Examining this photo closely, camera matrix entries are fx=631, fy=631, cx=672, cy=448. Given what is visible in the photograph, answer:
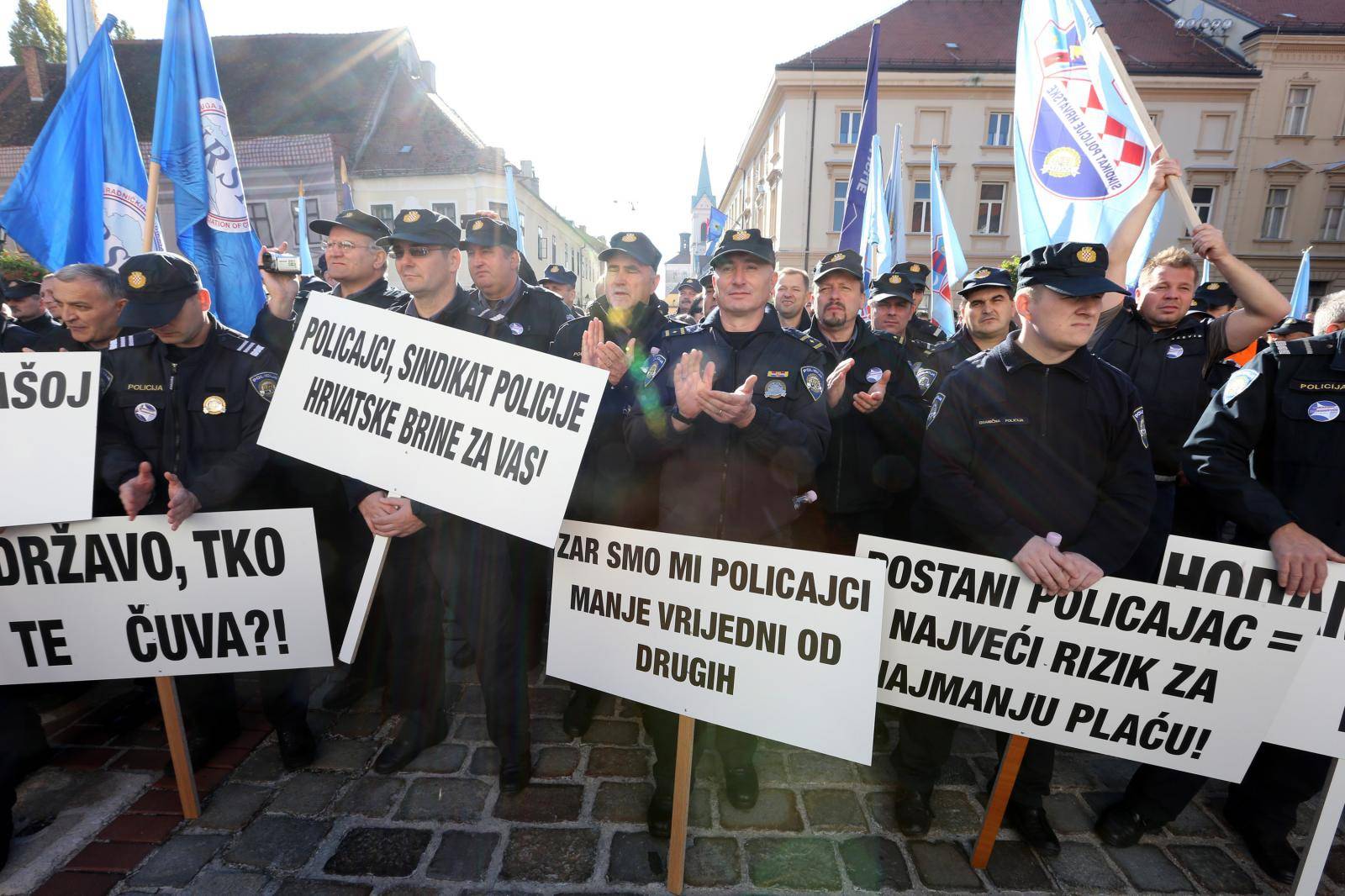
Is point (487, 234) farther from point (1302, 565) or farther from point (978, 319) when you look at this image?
point (1302, 565)

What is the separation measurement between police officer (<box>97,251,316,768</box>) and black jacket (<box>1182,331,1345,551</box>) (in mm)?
4139

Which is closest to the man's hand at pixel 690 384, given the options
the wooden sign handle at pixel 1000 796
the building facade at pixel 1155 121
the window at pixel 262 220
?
the wooden sign handle at pixel 1000 796

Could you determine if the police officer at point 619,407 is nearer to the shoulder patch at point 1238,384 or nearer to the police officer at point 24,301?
the shoulder patch at point 1238,384

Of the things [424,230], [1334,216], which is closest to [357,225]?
[424,230]

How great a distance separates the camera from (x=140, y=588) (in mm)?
2654

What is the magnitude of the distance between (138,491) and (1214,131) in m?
40.0

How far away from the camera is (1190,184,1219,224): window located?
2909 cm

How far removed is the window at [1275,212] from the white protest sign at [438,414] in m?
39.7

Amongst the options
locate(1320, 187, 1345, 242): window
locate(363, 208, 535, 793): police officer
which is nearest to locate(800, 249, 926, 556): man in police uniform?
locate(363, 208, 535, 793): police officer

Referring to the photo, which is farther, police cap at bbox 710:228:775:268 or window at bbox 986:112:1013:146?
window at bbox 986:112:1013:146

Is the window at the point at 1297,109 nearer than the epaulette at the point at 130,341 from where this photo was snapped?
No

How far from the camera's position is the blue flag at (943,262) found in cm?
870

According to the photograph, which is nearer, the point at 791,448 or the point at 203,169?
the point at 791,448

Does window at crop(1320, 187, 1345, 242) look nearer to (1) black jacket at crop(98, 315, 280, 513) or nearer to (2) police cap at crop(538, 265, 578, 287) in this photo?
(2) police cap at crop(538, 265, 578, 287)
